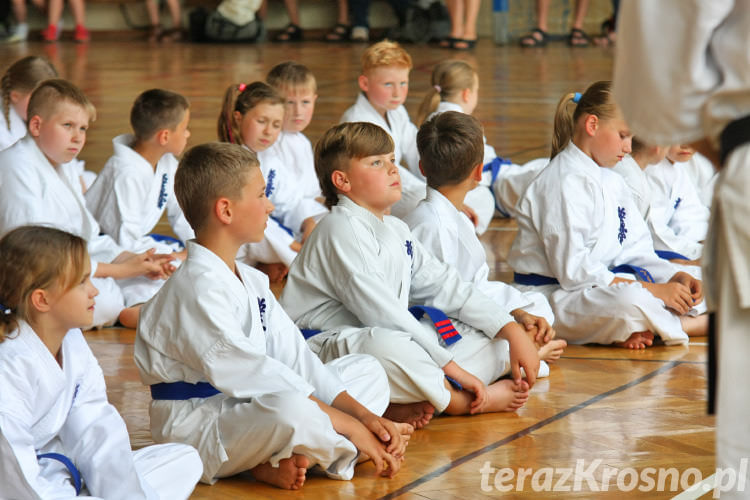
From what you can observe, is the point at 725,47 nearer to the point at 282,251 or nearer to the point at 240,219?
the point at 240,219

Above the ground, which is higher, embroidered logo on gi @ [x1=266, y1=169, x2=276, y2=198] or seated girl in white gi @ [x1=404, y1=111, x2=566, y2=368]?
seated girl in white gi @ [x1=404, y1=111, x2=566, y2=368]

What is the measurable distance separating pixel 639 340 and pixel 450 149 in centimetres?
91

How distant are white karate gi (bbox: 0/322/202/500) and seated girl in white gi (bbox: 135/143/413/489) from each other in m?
0.15

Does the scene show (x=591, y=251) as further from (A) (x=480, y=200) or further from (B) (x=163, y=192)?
(B) (x=163, y=192)

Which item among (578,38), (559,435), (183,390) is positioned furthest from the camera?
(578,38)

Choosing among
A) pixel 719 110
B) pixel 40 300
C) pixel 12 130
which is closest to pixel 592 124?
pixel 40 300

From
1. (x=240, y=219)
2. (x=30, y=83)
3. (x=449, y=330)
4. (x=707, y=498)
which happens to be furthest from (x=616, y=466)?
(x=30, y=83)

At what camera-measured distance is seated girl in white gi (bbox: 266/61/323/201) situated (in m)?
4.82

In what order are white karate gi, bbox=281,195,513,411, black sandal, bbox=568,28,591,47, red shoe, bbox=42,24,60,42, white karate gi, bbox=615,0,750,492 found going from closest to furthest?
white karate gi, bbox=615,0,750,492 < white karate gi, bbox=281,195,513,411 < black sandal, bbox=568,28,591,47 < red shoe, bbox=42,24,60,42

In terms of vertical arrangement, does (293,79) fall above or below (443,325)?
above

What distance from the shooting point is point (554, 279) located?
3.65 metres

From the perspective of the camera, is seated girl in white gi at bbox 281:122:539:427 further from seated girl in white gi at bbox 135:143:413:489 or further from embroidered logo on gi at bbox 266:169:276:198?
embroidered logo on gi at bbox 266:169:276:198

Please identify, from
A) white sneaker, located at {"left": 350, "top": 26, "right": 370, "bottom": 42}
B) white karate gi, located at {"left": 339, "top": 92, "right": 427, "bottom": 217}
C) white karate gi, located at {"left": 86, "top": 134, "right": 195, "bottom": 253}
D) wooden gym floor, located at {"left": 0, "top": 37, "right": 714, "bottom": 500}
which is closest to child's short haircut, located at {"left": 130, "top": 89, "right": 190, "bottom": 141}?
white karate gi, located at {"left": 86, "top": 134, "right": 195, "bottom": 253}

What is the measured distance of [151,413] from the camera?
2.50 metres
